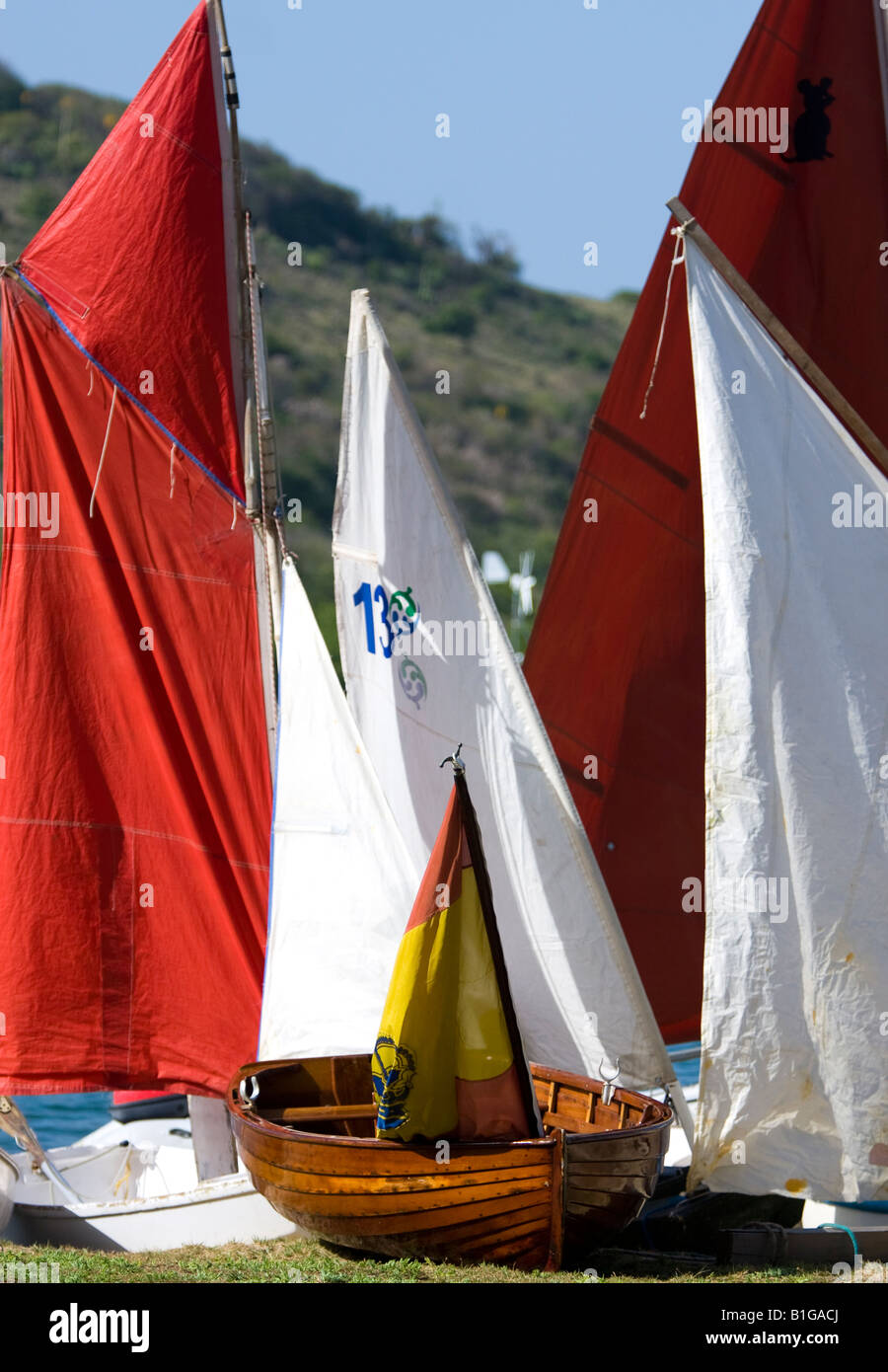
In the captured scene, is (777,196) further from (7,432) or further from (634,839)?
(7,432)

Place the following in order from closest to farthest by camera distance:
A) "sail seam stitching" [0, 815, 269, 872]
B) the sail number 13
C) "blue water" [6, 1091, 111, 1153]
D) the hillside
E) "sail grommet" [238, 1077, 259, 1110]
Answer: "sail grommet" [238, 1077, 259, 1110], the sail number 13, "sail seam stitching" [0, 815, 269, 872], "blue water" [6, 1091, 111, 1153], the hillside

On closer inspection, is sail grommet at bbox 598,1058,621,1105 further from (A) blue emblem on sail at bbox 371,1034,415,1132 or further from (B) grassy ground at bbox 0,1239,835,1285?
(A) blue emblem on sail at bbox 371,1034,415,1132

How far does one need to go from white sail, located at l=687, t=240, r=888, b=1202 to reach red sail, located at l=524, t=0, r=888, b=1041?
325 centimetres

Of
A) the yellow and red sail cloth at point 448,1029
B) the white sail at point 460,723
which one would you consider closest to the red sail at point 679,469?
the white sail at point 460,723

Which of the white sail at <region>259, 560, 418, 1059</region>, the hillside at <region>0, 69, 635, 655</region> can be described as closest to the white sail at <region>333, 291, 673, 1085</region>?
the white sail at <region>259, 560, 418, 1059</region>

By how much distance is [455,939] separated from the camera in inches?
409

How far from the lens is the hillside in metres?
78.6

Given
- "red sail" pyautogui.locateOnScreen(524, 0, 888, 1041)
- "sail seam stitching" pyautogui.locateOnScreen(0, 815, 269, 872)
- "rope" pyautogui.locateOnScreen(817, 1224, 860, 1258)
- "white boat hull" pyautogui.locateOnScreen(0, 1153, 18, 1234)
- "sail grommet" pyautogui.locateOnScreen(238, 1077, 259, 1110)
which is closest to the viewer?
"rope" pyautogui.locateOnScreen(817, 1224, 860, 1258)

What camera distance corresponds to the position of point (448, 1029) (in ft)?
34.0

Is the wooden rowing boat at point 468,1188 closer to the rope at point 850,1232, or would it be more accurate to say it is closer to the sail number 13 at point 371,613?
the rope at point 850,1232

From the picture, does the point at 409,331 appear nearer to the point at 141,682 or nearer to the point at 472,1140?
the point at 141,682

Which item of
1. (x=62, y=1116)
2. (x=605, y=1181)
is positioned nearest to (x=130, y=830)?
(x=605, y=1181)

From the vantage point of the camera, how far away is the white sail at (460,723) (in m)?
11.5

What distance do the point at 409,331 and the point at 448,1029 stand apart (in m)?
90.9
